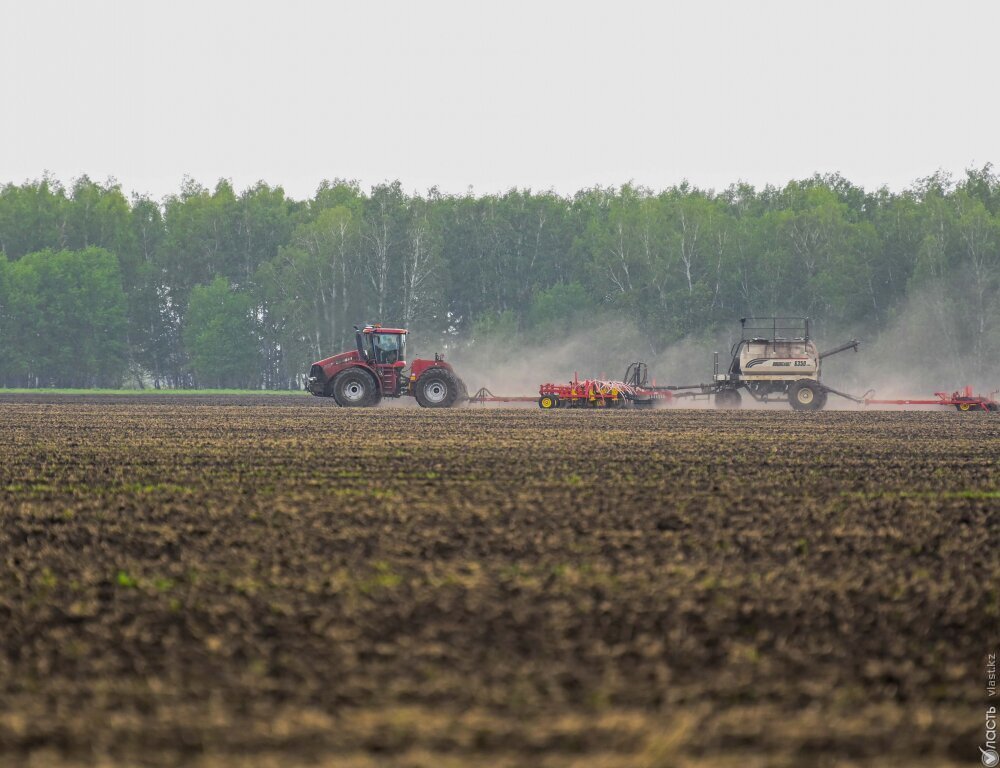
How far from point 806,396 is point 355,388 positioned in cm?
1355

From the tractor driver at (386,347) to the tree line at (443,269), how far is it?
121ft

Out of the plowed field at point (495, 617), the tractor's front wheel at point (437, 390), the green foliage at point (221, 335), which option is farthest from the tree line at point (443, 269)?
the plowed field at point (495, 617)

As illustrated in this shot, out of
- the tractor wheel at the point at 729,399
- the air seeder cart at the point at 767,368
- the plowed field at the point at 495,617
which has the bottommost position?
the plowed field at the point at 495,617

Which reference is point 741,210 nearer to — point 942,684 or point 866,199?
point 866,199

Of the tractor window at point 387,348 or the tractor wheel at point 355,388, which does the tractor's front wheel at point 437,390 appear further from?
the tractor wheel at point 355,388

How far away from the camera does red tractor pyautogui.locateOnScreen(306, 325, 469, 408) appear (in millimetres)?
37781

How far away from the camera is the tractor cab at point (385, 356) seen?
3788cm

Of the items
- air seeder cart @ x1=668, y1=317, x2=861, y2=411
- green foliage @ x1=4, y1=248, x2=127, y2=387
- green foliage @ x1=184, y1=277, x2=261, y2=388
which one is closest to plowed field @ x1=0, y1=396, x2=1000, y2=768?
air seeder cart @ x1=668, y1=317, x2=861, y2=411

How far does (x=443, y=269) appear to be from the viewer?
81.0m

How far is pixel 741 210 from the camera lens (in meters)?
93.9

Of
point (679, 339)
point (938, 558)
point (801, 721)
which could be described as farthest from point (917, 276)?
point (801, 721)

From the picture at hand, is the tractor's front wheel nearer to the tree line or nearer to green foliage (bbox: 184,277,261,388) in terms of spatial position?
the tree line

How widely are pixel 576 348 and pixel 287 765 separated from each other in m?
70.6

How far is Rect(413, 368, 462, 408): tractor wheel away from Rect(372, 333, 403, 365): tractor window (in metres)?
1.10
